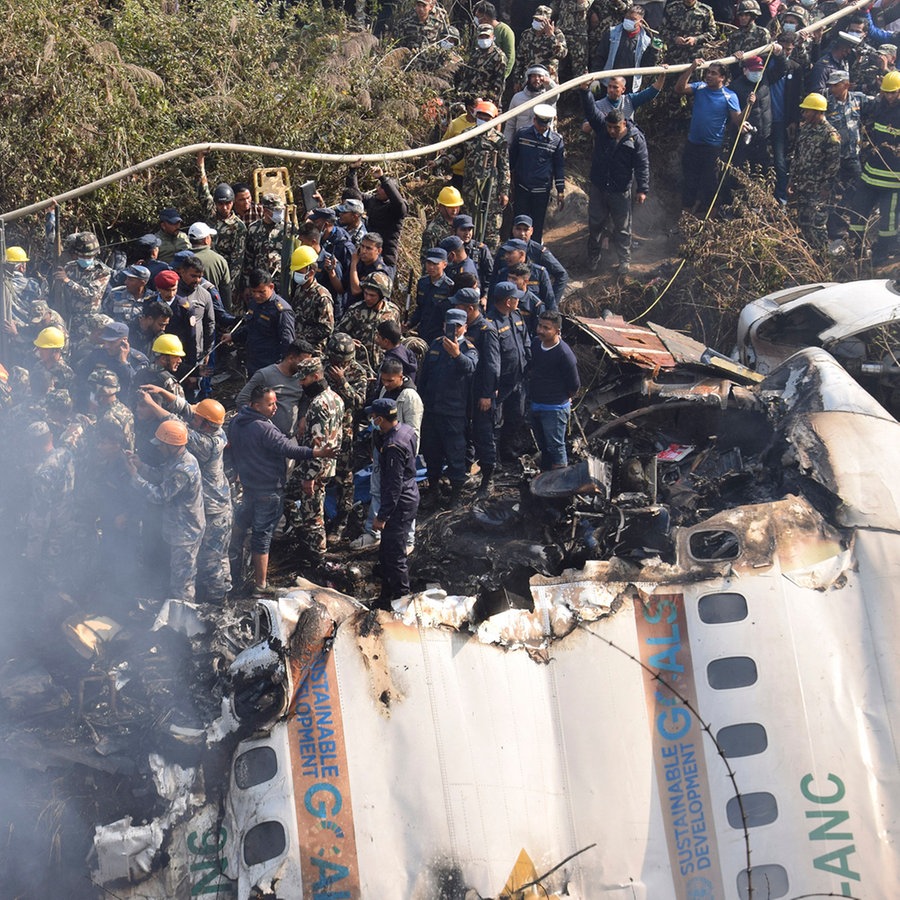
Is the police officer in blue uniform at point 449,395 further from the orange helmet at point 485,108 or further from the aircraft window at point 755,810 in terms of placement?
the aircraft window at point 755,810

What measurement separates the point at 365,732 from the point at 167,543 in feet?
9.20

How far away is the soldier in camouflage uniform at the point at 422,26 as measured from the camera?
1372 centimetres

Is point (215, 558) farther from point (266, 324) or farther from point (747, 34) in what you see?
point (747, 34)

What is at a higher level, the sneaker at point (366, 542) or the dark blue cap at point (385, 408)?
the dark blue cap at point (385, 408)

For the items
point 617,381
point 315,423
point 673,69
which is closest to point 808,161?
point 673,69

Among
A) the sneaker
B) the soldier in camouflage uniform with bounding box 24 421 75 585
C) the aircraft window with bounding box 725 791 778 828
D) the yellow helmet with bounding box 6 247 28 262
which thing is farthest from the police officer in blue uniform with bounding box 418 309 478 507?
the aircraft window with bounding box 725 791 778 828

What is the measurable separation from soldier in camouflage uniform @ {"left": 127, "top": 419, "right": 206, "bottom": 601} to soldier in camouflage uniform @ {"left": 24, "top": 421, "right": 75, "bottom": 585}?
1.44 feet

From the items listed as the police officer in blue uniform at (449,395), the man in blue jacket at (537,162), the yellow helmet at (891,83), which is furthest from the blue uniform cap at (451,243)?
the yellow helmet at (891,83)

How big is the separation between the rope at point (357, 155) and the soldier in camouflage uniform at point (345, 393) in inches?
95.8

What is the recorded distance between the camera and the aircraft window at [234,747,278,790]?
513cm

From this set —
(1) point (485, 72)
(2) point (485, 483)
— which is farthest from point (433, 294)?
(1) point (485, 72)

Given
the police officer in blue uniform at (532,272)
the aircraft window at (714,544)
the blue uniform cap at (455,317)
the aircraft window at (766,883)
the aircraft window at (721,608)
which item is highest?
the police officer in blue uniform at (532,272)

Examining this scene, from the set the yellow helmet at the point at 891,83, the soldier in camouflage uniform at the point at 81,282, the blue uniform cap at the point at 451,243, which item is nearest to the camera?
the soldier in camouflage uniform at the point at 81,282

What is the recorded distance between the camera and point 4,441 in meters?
7.61
